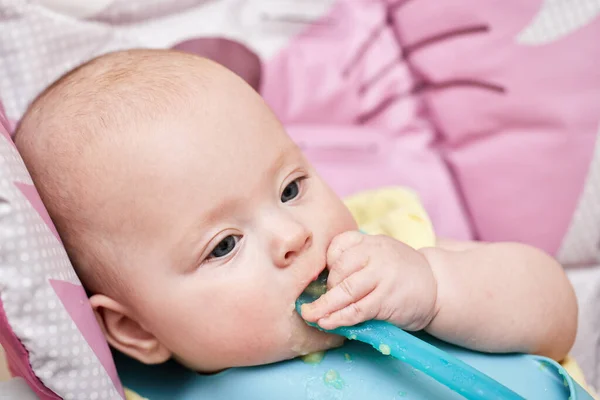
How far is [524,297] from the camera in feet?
2.52

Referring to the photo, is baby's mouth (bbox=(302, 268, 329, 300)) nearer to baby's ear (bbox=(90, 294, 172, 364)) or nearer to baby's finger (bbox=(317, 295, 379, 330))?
baby's finger (bbox=(317, 295, 379, 330))

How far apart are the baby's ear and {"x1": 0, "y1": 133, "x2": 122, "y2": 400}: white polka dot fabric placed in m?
0.08

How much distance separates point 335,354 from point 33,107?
1.59 ft

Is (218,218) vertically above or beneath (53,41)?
beneath

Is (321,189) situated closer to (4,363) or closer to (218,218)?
(218,218)

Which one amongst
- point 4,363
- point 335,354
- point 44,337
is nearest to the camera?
point 44,337

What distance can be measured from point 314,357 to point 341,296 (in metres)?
0.11

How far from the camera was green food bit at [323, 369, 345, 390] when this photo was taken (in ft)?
2.36

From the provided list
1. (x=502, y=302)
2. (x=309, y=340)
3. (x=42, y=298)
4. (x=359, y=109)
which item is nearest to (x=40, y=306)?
(x=42, y=298)

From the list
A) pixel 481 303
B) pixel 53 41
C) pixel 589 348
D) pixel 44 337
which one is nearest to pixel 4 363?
pixel 44 337

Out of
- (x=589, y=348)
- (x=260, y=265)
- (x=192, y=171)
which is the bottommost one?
(x=589, y=348)

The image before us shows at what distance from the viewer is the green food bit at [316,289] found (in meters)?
0.72

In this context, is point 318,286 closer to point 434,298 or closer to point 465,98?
point 434,298

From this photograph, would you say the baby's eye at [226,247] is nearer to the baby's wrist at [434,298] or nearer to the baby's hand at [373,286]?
the baby's hand at [373,286]
